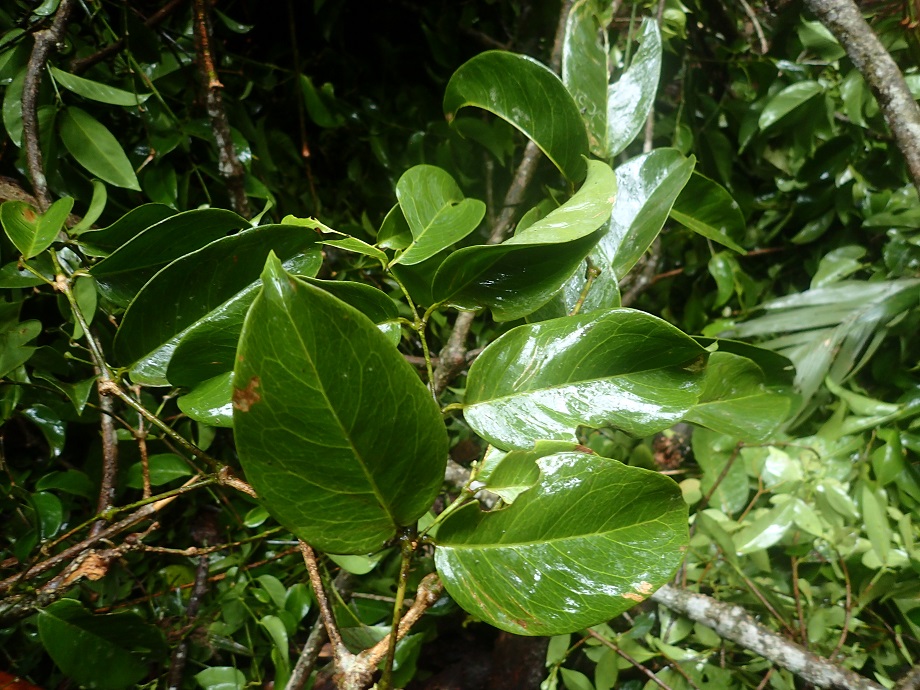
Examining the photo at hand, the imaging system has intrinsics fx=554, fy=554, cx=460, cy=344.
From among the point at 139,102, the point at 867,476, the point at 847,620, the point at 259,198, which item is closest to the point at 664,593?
the point at 847,620

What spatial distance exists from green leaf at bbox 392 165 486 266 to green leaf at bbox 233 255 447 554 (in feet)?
0.43

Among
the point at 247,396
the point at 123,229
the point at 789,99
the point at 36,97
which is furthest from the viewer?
the point at 789,99

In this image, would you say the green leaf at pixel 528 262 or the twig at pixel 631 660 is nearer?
A: the green leaf at pixel 528 262

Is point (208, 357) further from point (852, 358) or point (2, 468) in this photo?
point (852, 358)

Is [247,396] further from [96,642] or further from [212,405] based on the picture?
[96,642]

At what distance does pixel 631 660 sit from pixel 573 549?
528 mm

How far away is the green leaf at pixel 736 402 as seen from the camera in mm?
428

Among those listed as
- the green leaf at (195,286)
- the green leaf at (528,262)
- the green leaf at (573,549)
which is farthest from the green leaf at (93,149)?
the green leaf at (573,549)

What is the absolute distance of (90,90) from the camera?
59 centimetres

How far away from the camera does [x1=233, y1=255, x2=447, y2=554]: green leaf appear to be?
0.21m

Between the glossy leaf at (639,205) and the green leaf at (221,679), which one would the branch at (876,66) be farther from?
the green leaf at (221,679)

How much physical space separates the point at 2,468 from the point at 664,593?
2.58 feet

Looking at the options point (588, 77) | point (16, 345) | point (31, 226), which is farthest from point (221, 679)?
point (588, 77)

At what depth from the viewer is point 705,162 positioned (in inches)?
38.0
